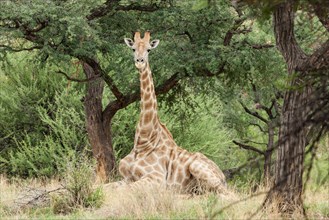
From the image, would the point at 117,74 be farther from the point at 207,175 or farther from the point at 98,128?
the point at 207,175

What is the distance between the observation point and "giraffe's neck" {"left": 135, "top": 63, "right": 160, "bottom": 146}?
13930mm

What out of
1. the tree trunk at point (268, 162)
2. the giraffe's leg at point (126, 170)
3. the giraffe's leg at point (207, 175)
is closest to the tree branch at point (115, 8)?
the tree trunk at point (268, 162)

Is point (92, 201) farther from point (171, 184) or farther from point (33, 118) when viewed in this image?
point (33, 118)

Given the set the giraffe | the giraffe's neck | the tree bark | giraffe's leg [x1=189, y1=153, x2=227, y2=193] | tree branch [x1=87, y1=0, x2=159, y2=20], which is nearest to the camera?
the tree bark

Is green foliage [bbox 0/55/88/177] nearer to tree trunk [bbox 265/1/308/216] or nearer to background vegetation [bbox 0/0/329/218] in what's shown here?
background vegetation [bbox 0/0/329/218]

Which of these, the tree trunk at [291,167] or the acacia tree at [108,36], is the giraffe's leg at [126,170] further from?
the tree trunk at [291,167]

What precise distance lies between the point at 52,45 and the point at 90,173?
16.6ft

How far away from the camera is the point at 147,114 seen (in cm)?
1395

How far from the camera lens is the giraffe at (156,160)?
13375 millimetres

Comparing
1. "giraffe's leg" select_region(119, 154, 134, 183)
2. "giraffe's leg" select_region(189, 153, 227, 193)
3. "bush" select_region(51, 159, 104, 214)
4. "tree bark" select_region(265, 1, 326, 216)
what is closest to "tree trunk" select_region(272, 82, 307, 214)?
"tree bark" select_region(265, 1, 326, 216)

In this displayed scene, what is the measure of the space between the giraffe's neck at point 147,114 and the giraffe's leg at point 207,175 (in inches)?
33.3

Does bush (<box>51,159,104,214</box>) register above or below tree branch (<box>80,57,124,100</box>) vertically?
below

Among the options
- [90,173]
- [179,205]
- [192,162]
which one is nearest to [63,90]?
[192,162]

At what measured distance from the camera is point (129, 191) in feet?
37.5
